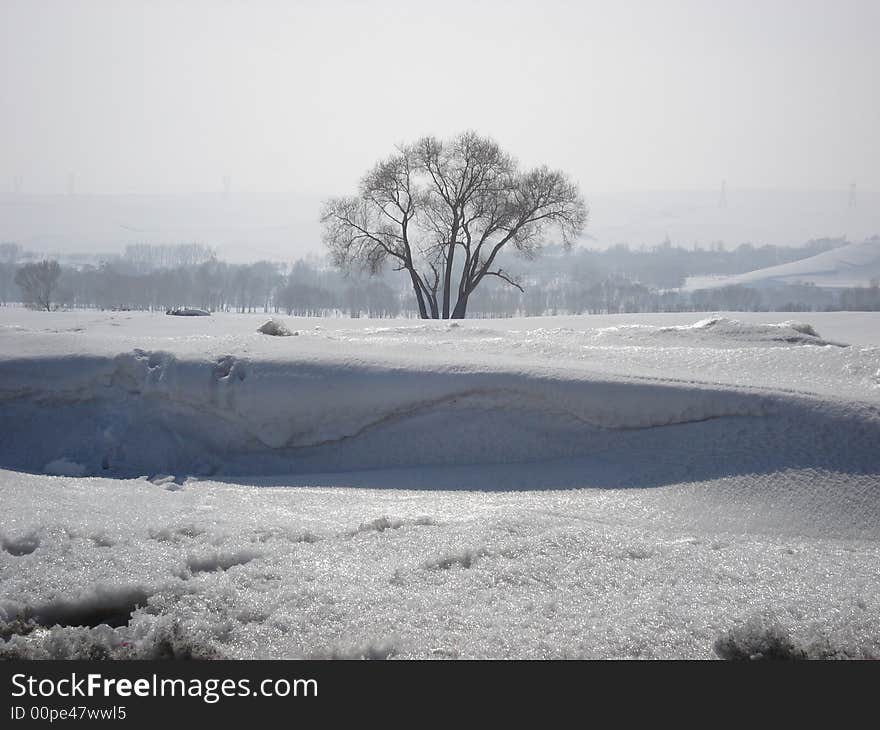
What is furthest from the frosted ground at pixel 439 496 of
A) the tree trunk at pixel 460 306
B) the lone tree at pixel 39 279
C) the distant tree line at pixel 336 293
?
the lone tree at pixel 39 279

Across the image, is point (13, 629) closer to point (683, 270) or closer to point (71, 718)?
point (71, 718)

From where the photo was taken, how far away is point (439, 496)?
13.6 feet

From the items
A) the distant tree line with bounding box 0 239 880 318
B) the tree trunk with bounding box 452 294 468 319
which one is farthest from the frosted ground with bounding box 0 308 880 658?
the distant tree line with bounding box 0 239 880 318

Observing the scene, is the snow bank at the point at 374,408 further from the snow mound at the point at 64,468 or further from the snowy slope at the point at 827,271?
the snowy slope at the point at 827,271

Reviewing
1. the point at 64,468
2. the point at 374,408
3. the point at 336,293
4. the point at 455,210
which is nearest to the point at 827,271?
the point at 336,293

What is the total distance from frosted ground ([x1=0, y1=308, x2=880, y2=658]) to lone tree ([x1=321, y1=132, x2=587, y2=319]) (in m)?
15.8

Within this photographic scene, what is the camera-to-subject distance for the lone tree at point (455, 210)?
21.4 metres

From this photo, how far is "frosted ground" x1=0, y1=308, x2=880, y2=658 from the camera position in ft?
8.13

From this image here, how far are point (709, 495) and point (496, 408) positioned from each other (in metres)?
1.44

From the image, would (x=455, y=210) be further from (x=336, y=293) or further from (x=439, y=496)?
(x=336, y=293)

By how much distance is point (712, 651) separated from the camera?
234 centimetres

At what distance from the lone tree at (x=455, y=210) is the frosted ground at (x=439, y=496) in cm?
1575

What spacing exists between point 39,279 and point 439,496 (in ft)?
108

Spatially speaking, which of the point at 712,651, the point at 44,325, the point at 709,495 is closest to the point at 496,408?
the point at 709,495
